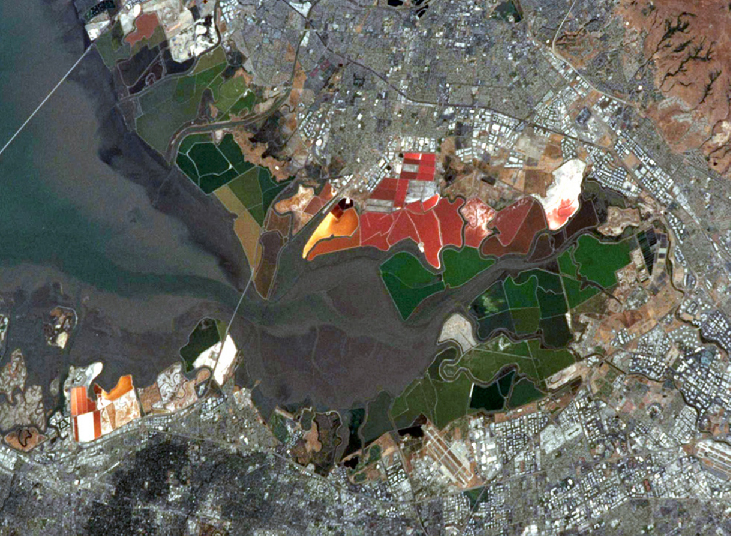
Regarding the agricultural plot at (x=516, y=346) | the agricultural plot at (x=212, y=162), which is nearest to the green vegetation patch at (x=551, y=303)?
the agricultural plot at (x=516, y=346)

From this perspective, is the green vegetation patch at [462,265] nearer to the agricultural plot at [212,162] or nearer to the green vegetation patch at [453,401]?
the green vegetation patch at [453,401]

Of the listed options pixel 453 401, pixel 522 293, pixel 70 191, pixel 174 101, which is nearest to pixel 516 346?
pixel 522 293

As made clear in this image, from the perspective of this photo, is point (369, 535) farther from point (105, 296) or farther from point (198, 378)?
point (105, 296)

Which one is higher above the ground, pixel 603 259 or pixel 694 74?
pixel 694 74

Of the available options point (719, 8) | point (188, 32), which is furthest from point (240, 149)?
point (719, 8)

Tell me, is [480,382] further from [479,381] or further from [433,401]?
[433,401]

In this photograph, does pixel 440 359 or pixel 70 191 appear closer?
pixel 440 359

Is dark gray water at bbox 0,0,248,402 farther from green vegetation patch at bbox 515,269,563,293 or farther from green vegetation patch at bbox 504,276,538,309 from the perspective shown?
green vegetation patch at bbox 515,269,563,293
